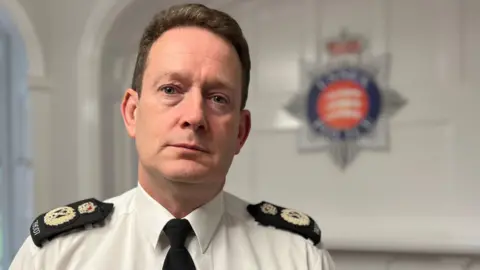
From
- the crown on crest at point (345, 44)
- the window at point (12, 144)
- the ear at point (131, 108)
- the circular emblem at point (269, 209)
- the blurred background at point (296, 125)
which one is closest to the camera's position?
the ear at point (131, 108)

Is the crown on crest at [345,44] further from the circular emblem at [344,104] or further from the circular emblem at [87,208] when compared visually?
the circular emblem at [87,208]

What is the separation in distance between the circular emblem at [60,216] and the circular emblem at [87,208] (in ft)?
0.04

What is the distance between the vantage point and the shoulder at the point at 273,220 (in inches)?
41.9

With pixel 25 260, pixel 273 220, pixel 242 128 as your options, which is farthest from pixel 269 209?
pixel 25 260

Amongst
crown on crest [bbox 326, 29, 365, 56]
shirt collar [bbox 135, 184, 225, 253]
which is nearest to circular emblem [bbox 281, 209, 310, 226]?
shirt collar [bbox 135, 184, 225, 253]

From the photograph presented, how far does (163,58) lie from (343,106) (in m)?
1.00

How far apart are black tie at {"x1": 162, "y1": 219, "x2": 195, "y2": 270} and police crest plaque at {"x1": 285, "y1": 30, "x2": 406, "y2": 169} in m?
0.97

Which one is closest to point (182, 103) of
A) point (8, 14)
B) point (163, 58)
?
point (163, 58)

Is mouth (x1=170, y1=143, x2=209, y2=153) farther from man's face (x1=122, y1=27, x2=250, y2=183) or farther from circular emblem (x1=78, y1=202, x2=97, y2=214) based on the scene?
circular emblem (x1=78, y1=202, x2=97, y2=214)

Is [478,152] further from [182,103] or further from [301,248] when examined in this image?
[182,103]

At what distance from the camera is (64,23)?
190 cm

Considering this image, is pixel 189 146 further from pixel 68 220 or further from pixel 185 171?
pixel 68 220

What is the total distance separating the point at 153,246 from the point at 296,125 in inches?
40.2

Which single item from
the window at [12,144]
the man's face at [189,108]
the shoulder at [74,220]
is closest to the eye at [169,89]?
the man's face at [189,108]
